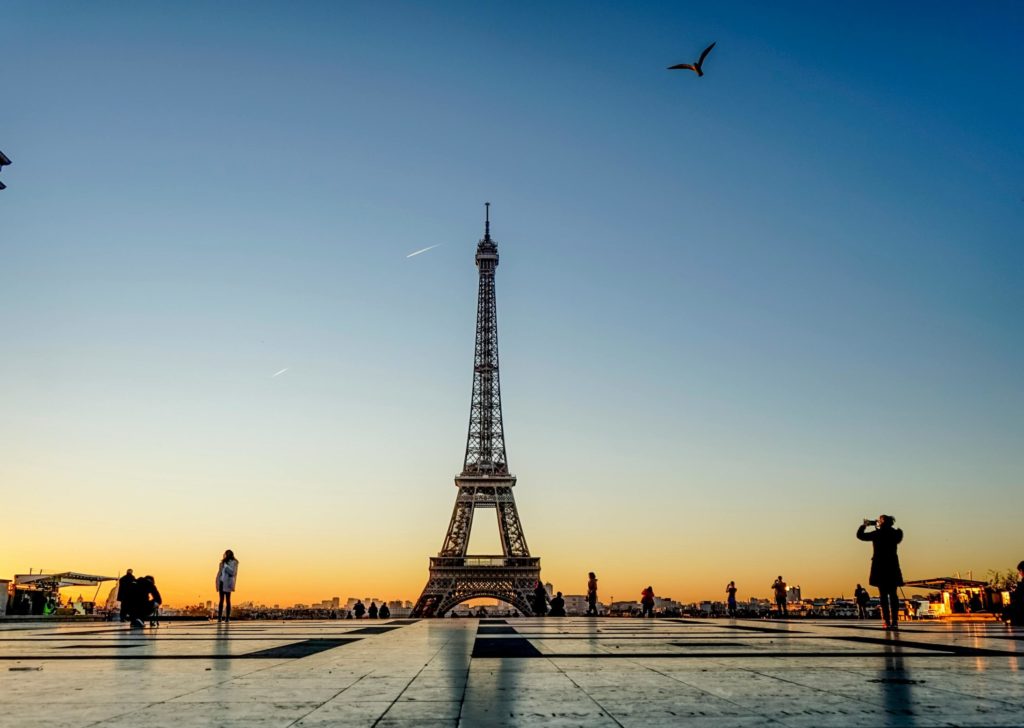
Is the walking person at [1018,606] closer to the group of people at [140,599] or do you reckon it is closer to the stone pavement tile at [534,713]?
the stone pavement tile at [534,713]

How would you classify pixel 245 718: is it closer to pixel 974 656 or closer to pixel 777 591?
pixel 974 656

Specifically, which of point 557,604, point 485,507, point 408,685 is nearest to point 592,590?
point 557,604

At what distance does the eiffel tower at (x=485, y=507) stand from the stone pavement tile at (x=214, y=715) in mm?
66932

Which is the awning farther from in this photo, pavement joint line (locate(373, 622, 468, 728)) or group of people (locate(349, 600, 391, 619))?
pavement joint line (locate(373, 622, 468, 728))

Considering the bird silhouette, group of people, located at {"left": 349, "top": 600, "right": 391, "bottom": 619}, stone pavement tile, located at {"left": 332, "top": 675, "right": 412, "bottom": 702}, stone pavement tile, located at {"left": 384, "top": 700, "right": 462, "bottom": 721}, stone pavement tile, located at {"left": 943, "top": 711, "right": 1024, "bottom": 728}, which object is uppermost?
the bird silhouette

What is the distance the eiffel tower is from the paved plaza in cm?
6310

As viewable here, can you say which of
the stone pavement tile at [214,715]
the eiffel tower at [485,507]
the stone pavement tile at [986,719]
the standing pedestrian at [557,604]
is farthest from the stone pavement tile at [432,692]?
the eiffel tower at [485,507]

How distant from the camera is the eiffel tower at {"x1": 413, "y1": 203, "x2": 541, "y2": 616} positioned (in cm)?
7175

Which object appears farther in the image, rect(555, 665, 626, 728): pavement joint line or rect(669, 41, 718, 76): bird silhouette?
rect(669, 41, 718, 76): bird silhouette

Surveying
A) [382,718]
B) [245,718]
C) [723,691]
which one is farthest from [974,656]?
[245,718]

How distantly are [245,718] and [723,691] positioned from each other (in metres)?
2.92

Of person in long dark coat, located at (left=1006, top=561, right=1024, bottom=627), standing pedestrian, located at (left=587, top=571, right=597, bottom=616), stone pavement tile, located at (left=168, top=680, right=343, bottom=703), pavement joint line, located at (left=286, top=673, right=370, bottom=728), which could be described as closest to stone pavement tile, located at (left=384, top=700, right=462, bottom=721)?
pavement joint line, located at (left=286, top=673, right=370, bottom=728)

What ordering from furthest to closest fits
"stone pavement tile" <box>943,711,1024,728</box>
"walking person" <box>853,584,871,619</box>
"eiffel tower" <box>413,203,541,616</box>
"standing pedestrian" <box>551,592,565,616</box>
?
"eiffel tower" <box>413,203,541,616</box> < "standing pedestrian" <box>551,592,565,616</box> < "walking person" <box>853,584,871,619</box> < "stone pavement tile" <box>943,711,1024,728</box>

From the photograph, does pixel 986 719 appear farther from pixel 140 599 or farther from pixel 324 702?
pixel 140 599
